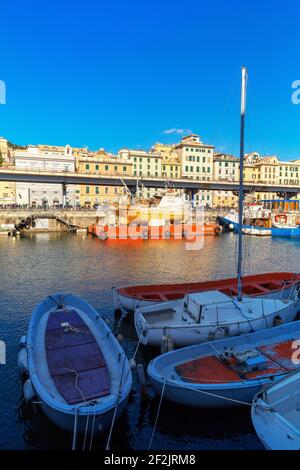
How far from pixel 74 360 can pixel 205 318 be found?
20.5 ft

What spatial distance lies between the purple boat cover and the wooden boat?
2.89m

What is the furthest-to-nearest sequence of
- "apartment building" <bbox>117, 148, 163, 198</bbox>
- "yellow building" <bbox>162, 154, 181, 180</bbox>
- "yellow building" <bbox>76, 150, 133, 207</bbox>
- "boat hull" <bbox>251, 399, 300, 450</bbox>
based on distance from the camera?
"yellow building" <bbox>162, 154, 181, 180</bbox>
"apartment building" <bbox>117, 148, 163, 198</bbox>
"yellow building" <bbox>76, 150, 133, 207</bbox>
"boat hull" <bbox>251, 399, 300, 450</bbox>

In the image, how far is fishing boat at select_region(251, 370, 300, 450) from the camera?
327 inches

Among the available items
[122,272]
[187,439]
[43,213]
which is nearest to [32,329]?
[187,439]

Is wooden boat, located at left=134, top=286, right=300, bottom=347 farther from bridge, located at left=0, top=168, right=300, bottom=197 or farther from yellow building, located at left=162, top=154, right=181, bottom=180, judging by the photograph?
yellow building, located at left=162, top=154, right=181, bottom=180

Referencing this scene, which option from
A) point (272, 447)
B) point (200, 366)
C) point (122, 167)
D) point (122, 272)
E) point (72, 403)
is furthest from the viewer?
point (122, 167)

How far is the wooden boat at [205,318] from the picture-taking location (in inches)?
601

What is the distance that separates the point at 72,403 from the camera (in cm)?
1017

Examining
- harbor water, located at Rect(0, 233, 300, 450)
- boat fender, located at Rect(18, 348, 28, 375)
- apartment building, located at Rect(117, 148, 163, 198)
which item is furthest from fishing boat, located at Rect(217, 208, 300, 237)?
boat fender, located at Rect(18, 348, 28, 375)

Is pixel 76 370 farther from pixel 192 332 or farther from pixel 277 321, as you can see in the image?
pixel 277 321

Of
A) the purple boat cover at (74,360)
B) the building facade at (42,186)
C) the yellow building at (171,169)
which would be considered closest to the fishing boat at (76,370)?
the purple boat cover at (74,360)

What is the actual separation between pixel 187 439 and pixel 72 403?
12.6 feet

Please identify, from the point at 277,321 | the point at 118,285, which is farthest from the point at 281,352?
the point at 118,285
